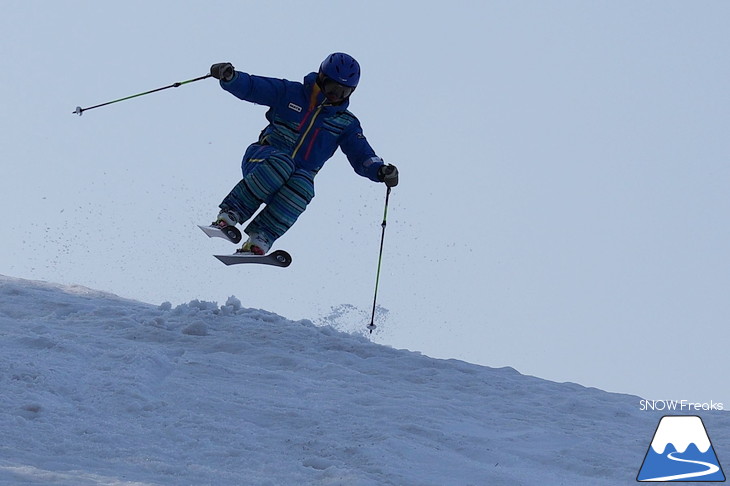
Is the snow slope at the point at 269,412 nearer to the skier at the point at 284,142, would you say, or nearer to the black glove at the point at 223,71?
the skier at the point at 284,142

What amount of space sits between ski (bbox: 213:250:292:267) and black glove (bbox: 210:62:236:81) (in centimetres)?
155

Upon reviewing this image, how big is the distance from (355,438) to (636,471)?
163 centimetres

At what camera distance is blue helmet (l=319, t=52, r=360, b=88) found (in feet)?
30.7

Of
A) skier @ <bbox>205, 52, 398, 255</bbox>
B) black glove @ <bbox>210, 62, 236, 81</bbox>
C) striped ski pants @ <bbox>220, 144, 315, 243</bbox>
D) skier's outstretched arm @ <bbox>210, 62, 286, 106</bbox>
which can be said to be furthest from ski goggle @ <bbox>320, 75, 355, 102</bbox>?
black glove @ <bbox>210, 62, 236, 81</bbox>

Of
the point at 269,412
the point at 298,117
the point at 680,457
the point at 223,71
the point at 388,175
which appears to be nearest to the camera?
the point at 680,457

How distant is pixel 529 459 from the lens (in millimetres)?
6230

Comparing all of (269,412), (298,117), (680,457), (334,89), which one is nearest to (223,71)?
(298,117)

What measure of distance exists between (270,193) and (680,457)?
14.5 feet

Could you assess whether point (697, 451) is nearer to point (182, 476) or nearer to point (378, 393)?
point (378, 393)

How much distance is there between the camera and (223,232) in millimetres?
9281

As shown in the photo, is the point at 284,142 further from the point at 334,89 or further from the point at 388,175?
the point at 388,175

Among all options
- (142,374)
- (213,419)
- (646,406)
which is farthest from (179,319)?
(646,406)

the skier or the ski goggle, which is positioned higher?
the ski goggle

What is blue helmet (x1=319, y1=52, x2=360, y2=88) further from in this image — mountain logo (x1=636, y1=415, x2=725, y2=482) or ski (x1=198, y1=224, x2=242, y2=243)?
mountain logo (x1=636, y1=415, x2=725, y2=482)
